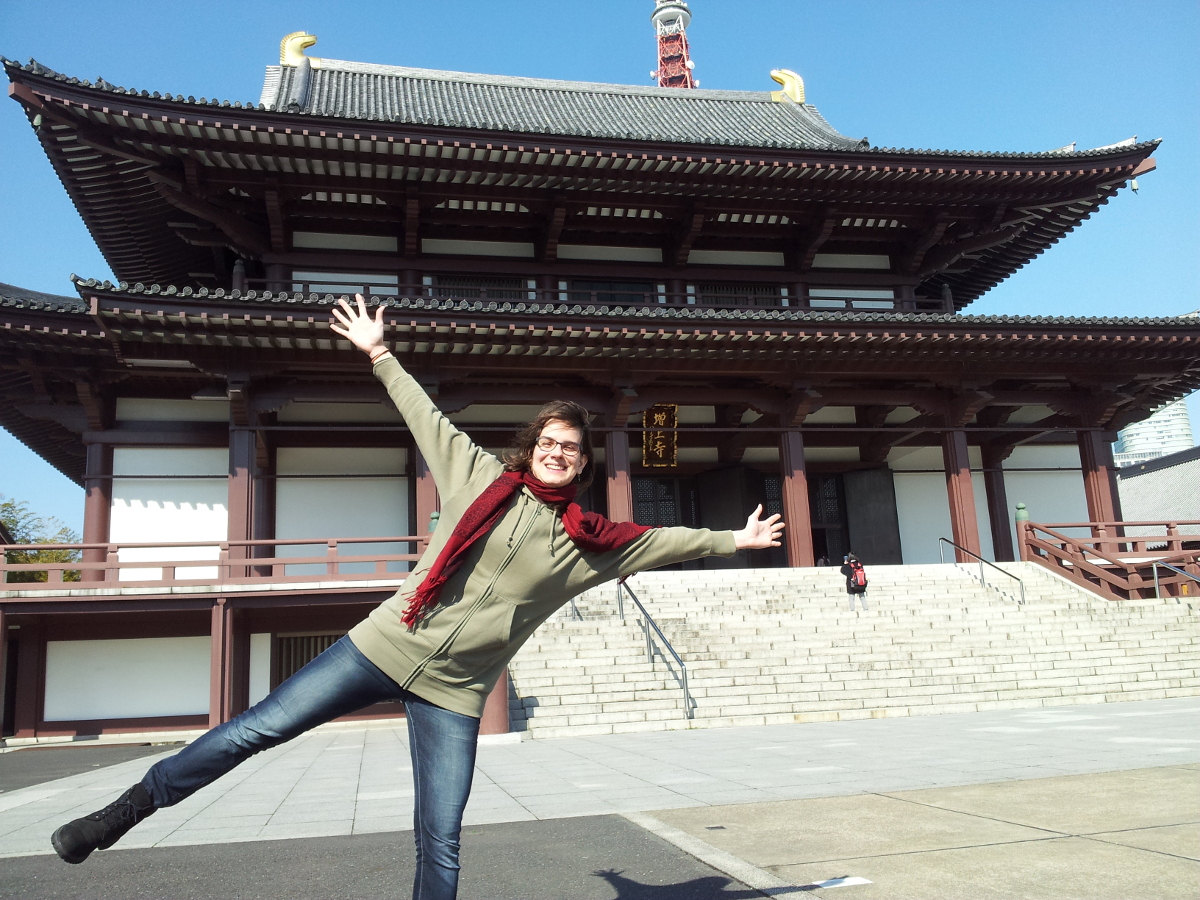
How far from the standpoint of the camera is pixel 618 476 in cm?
1532

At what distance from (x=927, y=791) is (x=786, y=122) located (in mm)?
20005

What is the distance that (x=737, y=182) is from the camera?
16.2m

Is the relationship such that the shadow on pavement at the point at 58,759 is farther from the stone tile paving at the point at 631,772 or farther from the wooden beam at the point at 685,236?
the wooden beam at the point at 685,236

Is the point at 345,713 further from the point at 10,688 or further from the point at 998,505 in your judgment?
the point at 998,505

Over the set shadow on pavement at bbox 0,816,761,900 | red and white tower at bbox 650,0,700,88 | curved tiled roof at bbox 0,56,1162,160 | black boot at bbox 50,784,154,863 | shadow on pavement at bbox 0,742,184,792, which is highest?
red and white tower at bbox 650,0,700,88

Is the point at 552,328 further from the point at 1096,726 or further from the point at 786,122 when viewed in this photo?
the point at 786,122

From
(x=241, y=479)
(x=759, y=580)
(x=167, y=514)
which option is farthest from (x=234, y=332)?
(x=759, y=580)

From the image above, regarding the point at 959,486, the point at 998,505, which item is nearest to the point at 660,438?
the point at 959,486

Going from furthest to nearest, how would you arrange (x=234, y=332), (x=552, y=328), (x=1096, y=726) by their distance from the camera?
(x=552, y=328)
(x=234, y=332)
(x=1096, y=726)

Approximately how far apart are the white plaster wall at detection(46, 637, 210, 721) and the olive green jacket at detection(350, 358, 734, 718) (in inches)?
497

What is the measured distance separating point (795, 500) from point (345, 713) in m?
14.0

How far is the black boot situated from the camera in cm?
241

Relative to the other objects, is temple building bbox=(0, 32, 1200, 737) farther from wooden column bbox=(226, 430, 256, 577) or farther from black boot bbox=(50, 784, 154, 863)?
black boot bbox=(50, 784, 154, 863)

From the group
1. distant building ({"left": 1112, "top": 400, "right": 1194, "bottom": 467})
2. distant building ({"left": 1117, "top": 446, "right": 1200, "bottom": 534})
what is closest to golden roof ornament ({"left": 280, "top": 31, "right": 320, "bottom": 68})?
distant building ({"left": 1117, "top": 446, "right": 1200, "bottom": 534})
